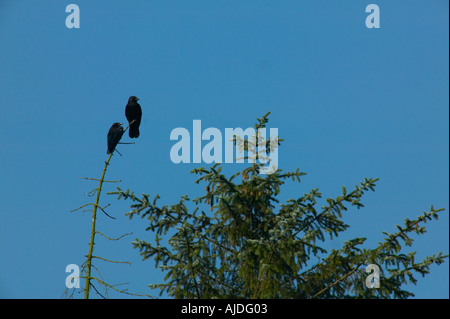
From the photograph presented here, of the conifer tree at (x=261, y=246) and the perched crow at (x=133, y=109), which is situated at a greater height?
the perched crow at (x=133, y=109)

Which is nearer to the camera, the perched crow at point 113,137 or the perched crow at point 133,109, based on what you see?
the perched crow at point 113,137

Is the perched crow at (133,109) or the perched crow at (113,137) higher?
the perched crow at (133,109)

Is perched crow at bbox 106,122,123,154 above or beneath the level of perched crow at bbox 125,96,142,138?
beneath

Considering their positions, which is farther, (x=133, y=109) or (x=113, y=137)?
(x=133, y=109)

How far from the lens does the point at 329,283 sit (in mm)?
11141

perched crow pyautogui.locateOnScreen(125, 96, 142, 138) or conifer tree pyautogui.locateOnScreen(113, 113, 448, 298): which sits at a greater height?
perched crow pyautogui.locateOnScreen(125, 96, 142, 138)

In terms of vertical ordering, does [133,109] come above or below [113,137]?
above

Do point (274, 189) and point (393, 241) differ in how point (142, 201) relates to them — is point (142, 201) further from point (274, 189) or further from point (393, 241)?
point (393, 241)

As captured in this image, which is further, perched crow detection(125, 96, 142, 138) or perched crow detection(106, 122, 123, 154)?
perched crow detection(125, 96, 142, 138)
